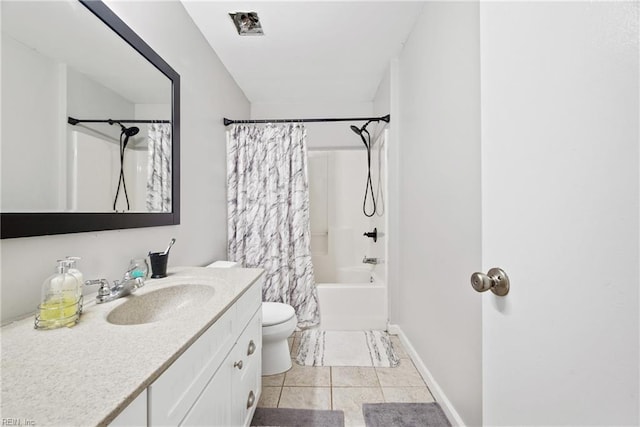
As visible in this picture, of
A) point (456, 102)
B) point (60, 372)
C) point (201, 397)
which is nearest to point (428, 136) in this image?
point (456, 102)

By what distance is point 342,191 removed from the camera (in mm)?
3750

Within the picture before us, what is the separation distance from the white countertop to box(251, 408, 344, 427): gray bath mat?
35.9 inches

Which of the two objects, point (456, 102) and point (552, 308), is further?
point (456, 102)

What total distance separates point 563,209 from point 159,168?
1.63 meters

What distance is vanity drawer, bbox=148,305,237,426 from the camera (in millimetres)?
601

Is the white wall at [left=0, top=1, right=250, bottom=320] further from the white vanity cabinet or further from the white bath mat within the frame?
the white bath mat

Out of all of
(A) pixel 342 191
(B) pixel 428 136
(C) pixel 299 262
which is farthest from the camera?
(A) pixel 342 191

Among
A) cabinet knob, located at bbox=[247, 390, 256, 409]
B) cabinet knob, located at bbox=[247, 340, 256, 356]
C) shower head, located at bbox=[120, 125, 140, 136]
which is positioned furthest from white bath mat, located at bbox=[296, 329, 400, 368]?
shower head, located at bbox=[120, 125, 140, 136]

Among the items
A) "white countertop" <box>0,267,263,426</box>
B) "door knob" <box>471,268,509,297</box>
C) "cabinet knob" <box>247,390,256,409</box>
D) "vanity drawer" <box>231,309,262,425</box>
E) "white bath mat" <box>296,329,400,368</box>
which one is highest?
"door knob" <box>471,268,509,297</box>

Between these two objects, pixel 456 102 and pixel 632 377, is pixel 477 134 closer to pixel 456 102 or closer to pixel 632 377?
pixel 456 102

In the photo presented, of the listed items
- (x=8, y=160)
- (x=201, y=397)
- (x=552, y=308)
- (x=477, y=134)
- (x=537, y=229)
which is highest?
(x=477, y=134)

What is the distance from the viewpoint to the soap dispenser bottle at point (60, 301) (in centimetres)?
77

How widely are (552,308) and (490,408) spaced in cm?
36

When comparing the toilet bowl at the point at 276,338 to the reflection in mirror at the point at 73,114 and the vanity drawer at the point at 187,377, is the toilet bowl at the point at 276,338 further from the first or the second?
the reflection in mirror at the point at 73,114
